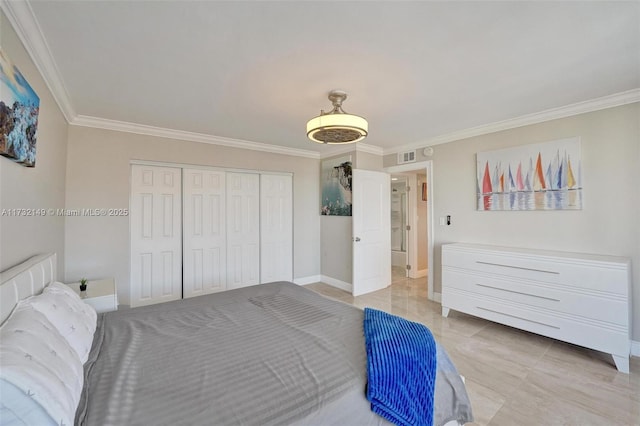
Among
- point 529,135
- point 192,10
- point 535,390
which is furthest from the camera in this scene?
point 529,135

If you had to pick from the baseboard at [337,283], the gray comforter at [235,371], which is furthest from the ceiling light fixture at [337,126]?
the baseboard at [337,283]

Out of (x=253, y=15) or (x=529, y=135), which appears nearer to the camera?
(x=253, y=15)

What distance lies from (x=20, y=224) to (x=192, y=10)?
1.65 metres

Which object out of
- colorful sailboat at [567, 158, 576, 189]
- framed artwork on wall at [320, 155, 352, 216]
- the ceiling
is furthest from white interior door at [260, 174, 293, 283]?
colorful sailboat at [567, 158, 576, 189]

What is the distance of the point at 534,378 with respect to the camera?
7.18 ft

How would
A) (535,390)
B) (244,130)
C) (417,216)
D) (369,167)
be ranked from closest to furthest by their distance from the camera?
(535,390) → (244,130) → (369,167) → (417,216)

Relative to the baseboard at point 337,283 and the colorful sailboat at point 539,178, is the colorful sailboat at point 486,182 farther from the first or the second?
the baseboard at point 337,283

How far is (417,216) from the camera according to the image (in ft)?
18.0

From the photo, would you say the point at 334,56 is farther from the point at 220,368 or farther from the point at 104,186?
the point at 104,186

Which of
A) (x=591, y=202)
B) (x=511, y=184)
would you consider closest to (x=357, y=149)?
(x=511, y=184)

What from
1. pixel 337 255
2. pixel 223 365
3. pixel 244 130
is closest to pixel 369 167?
pixel 337 255

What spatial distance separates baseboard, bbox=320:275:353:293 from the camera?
14.9 ft

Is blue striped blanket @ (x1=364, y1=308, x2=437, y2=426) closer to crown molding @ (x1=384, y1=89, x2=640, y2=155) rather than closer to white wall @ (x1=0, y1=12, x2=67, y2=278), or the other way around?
white wall @ (x1=0, y1=12, x2=67, y2=278)

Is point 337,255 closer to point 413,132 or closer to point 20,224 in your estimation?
point 413,132
